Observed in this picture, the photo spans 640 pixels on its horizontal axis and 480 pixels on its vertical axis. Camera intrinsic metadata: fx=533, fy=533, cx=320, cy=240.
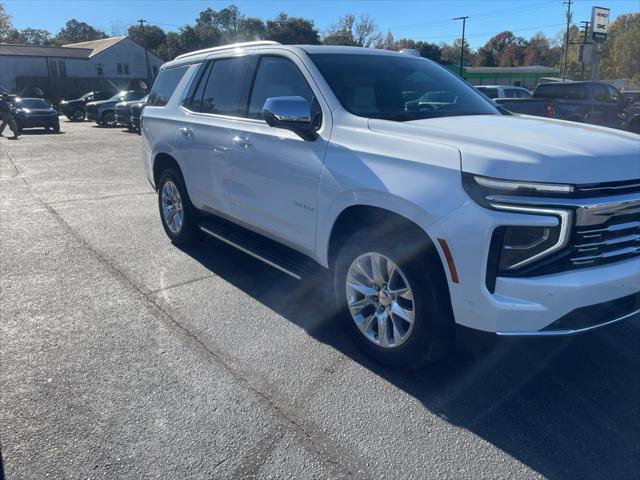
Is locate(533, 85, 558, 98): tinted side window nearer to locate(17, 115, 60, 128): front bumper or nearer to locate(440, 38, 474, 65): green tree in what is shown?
locate(17, 115, 60, 128): front bumper

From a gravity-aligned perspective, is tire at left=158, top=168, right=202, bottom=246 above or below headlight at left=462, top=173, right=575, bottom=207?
below

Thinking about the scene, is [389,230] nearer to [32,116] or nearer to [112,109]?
[32,116]

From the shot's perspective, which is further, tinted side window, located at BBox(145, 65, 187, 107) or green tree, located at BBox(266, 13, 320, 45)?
green tree, located at BBox(266, 13, 320, 45)

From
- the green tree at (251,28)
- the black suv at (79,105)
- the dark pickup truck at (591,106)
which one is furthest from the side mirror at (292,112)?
the green tree at (251,28)

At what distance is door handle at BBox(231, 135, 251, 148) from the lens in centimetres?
426

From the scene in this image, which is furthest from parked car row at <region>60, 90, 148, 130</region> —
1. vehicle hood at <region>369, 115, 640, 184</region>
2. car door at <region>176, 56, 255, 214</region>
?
vehicle hood at <region>369, 115, 640, 184</region>

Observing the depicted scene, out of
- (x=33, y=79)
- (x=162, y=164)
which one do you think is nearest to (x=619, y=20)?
(x=33, y=79)

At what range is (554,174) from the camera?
2.60 m

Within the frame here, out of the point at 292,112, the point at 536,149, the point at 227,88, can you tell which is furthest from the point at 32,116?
the point at 536,149

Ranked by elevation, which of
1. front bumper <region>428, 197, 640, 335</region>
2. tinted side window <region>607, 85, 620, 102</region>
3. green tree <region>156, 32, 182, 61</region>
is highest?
green tree <region>156, 32, 182, 61</region>

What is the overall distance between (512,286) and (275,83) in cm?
249

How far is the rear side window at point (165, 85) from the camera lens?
18.7ft

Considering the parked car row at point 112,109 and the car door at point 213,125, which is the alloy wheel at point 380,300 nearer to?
the car door at point 213,125

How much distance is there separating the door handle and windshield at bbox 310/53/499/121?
0.83 meters
